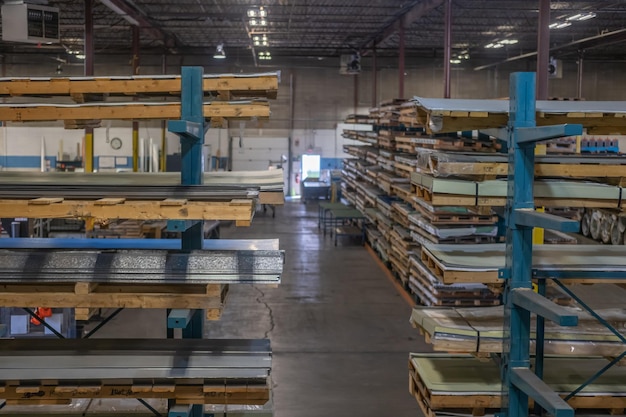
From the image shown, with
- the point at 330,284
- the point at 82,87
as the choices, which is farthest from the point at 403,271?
the point at 82,87

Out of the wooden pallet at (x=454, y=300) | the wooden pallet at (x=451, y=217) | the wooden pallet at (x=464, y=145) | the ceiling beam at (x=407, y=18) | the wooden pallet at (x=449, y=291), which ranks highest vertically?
the ceiling beam at (x=407, y=18)

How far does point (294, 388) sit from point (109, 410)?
3.62m

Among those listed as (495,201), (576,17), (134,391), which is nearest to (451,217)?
Answer: (495,201)

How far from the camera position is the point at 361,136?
2548 centimetres

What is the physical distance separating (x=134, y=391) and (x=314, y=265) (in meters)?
13.9

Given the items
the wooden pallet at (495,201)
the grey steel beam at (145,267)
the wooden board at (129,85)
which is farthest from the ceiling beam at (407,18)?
the grey steel beam at (145,267)

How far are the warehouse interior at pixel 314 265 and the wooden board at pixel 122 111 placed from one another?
0.06 ft

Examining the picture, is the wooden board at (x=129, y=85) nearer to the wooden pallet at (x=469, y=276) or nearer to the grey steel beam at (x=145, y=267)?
the grey steel beam at (x=145, y=267)

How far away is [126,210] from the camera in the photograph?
17.8ft

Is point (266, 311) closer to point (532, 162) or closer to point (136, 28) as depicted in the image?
point (532, 162)

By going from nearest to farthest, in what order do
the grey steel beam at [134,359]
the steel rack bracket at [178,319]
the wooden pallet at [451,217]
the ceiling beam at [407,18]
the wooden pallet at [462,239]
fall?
the steel rack bracket at [178,319], the grey steel beam at [134,359], the wooden pallet at [451,217], the wooden pallet at [462,239], the ceiling beam at [407,18]

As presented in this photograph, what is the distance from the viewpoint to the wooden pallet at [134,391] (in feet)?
19.3

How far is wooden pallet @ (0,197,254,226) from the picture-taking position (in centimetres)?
541

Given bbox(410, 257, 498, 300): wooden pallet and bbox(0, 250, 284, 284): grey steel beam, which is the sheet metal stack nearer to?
bbox(410, 257, 498, 300): wooden pallet
